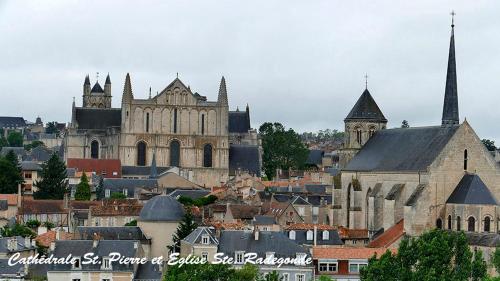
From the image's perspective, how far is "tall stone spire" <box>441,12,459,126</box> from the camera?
92562mm

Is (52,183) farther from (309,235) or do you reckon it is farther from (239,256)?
(239,256)

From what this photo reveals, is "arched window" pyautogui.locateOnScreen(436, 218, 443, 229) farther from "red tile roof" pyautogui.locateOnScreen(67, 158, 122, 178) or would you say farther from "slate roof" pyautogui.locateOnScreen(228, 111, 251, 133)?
"slate roof" pyautogui.locateOnScreen(228, 111, 251, 133)

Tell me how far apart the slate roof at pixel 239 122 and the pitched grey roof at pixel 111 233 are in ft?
320

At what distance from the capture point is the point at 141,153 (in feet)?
520

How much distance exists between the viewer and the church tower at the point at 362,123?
105 meters

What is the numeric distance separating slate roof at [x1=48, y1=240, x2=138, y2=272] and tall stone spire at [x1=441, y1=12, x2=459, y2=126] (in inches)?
1096

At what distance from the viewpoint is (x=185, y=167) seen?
158 metres

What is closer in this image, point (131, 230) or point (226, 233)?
point (226, 233)

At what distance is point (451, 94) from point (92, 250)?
32.2 meters

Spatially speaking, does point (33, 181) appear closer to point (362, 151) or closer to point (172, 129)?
point (172, 129)

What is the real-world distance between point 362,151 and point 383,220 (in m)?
11.4

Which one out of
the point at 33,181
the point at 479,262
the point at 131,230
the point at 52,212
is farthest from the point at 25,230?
the point at 33,181

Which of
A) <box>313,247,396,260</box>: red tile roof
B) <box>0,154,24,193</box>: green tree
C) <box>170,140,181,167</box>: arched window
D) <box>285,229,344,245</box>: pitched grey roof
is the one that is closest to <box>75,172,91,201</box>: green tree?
<box>0,154,24,193</box>: green tree

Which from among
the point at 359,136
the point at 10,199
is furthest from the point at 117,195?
the point at 359,136
